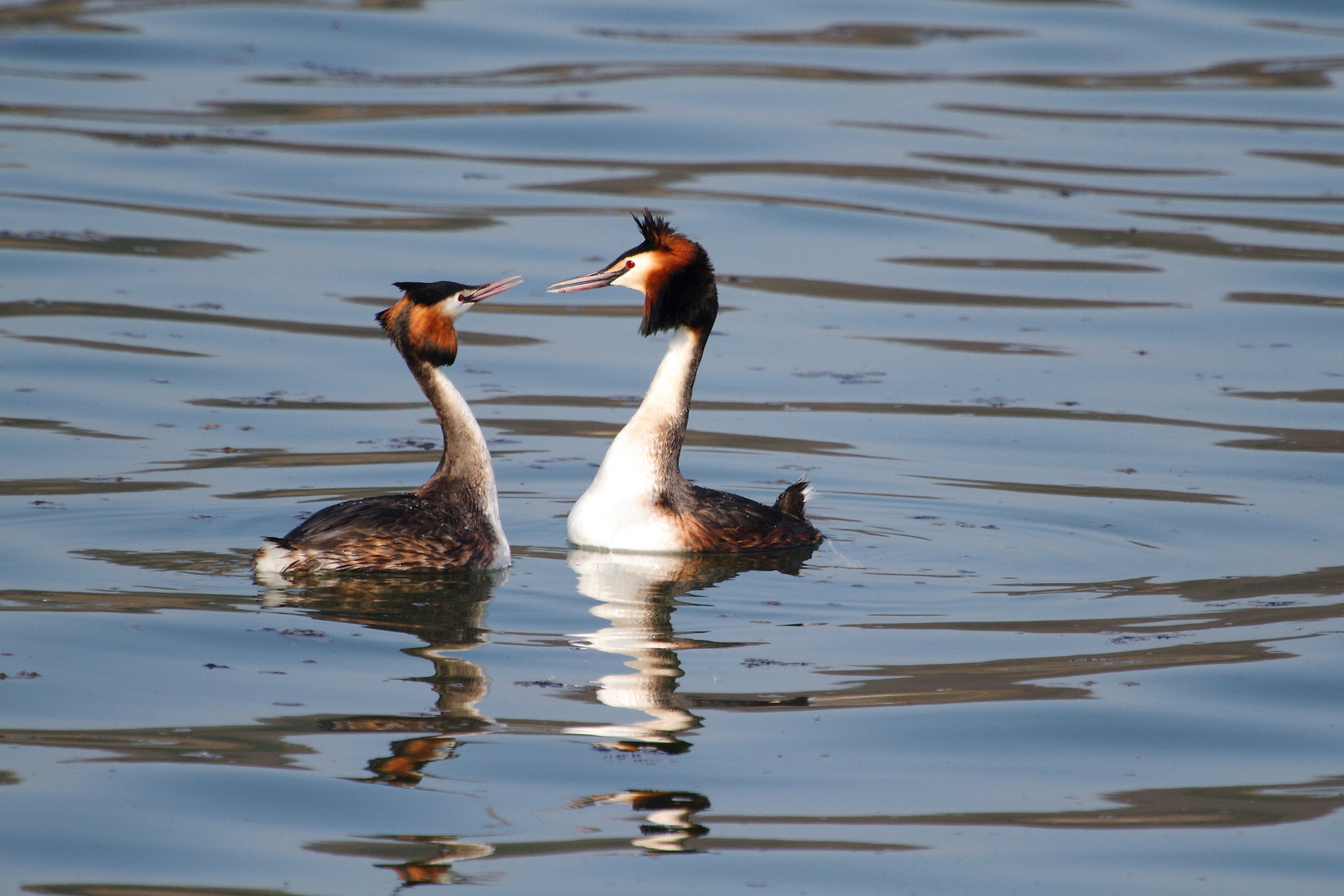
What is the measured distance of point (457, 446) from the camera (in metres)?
9.34

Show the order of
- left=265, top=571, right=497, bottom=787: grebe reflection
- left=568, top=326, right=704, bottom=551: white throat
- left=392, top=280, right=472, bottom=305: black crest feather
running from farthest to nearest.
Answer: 1. left=568, top=326, right=704, bottom=551: white throat
2. left=392, top=280, right=472, bottom=305: black crest feather
3. left=265, top=571, right=497, bottom=787: grebe reflection

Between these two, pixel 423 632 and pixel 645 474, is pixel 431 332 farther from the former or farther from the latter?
pixel 423 632

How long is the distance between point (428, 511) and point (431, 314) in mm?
1049

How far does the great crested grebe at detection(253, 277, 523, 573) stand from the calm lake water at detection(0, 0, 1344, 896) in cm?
17

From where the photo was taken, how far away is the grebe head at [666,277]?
32.3ft

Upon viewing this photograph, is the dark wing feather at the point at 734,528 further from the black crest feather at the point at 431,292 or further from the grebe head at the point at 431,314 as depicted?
the black crest feather at the point at 431,292

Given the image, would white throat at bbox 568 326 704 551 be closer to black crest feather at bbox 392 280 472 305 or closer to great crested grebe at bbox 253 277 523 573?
great crested grebe at bbox 253 277 523 573

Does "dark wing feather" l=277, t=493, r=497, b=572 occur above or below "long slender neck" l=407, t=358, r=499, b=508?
below

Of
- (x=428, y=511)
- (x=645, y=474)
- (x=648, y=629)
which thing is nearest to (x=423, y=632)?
(x=648, y=629)

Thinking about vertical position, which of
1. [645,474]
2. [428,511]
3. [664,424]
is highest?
[664,424]

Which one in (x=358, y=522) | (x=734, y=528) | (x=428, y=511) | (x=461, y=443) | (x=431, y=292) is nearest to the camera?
(x=358, y=522)

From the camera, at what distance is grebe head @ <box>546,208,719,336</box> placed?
32.3ft

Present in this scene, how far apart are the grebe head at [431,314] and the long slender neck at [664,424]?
1.12 m

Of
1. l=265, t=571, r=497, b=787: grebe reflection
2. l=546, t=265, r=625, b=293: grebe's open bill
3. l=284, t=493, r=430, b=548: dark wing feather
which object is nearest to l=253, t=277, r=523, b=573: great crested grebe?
l=284, t=493, r=430, b=548: dark wing feather
